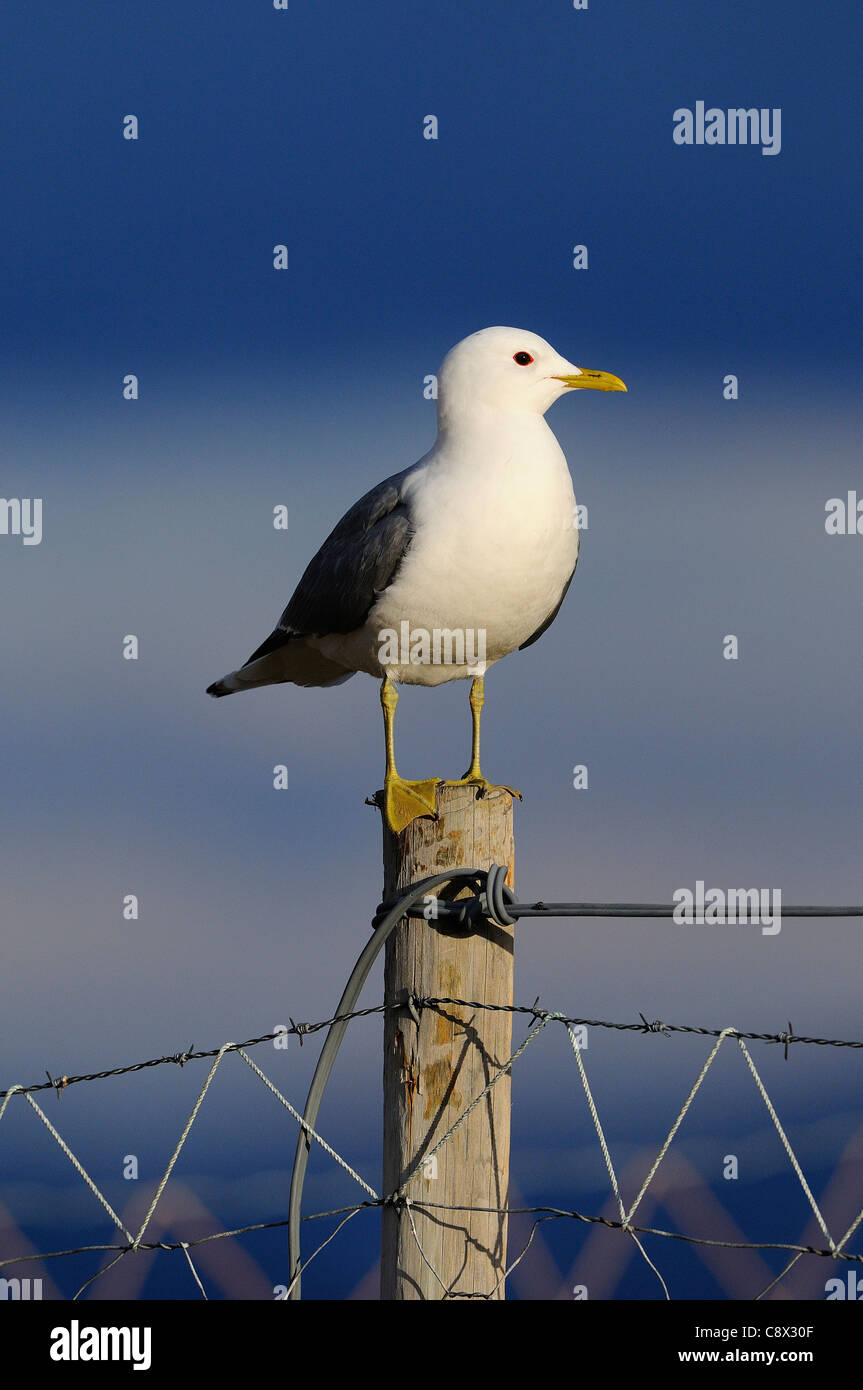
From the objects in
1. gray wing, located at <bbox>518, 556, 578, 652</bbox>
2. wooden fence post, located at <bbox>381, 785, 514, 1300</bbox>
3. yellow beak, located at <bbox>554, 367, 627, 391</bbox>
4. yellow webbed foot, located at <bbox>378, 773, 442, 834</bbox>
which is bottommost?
wooden fence post, located at <bbox>381, 785, 514, 1300</bbox>

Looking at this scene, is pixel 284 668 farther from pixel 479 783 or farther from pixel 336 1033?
pixel 336 1033

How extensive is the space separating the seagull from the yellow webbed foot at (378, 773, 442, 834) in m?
0.20

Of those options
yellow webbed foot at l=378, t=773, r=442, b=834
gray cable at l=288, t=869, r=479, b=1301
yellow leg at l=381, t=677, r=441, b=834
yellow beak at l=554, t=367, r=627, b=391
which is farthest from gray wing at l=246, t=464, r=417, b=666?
gray cable at l=288, t=869, r=479, b=1301

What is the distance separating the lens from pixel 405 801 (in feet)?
18.2

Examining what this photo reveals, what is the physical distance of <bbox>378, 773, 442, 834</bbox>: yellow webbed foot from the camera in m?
5.11

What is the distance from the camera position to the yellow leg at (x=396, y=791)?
5.20 meters

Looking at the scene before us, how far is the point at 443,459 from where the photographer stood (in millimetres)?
7008

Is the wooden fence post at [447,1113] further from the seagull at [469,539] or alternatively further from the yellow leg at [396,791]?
the seagull at [469,539]

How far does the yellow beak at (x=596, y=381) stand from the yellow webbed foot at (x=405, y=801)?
1.96 meters

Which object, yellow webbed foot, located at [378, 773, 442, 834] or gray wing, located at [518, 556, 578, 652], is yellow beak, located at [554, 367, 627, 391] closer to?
gray wing, located at [518, 556, 578, 652]

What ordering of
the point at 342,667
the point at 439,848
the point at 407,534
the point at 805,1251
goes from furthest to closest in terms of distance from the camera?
the point at 342,667
the point at 407,534
the point at 439,848
the point at 805,1251

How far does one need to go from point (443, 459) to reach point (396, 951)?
2.93m

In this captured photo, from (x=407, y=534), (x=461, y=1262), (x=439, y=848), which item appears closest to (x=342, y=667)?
(x=407, y=534)
